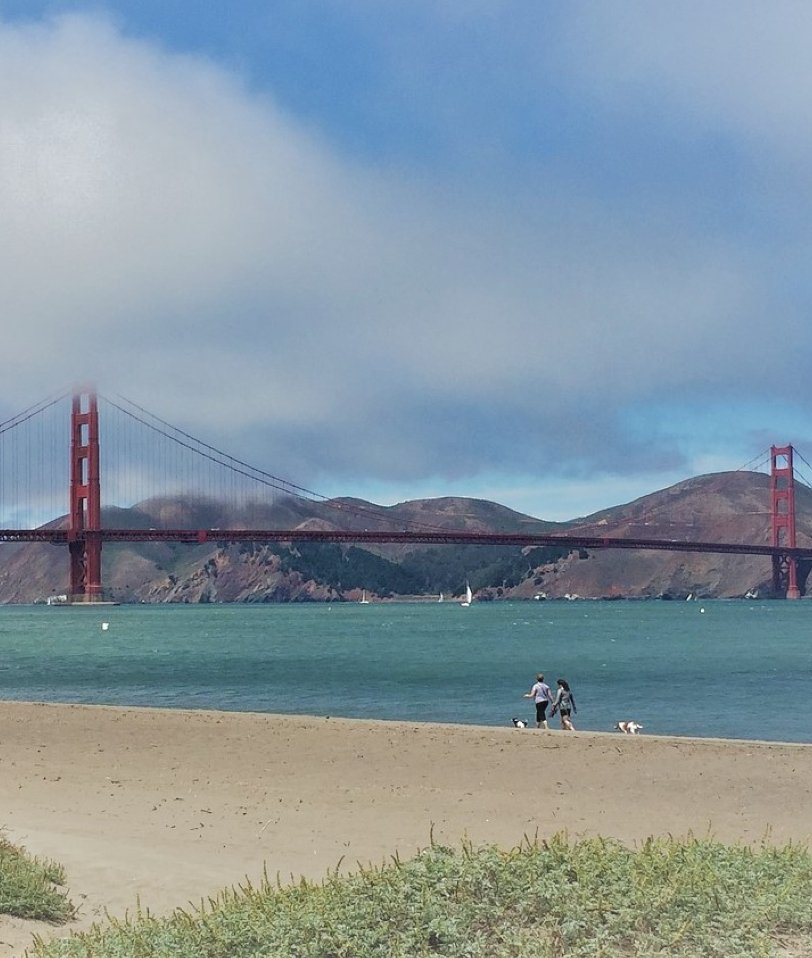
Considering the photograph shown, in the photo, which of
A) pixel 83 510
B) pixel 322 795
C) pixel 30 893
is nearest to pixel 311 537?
pixel 83 510

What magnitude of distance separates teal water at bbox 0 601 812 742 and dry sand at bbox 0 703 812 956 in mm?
5947

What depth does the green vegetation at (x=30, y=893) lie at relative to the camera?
6.12 meters

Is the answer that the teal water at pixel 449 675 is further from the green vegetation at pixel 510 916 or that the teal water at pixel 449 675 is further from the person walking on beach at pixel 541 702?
the green vegetation at pixel 510 916

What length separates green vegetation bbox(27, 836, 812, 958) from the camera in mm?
4422

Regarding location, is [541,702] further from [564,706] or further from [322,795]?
[322,795]

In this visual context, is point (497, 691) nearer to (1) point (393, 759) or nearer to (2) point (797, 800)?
(1) point (393, 759)

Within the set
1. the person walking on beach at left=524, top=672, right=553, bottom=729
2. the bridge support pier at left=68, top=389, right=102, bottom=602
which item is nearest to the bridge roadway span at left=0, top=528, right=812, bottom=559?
the bridge support pier at left=68, top=389, right=102, bottom=602

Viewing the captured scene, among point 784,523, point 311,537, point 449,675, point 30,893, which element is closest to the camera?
point 30,893

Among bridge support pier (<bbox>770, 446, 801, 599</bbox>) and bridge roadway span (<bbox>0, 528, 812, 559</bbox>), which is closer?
bridge roadway span (<bbox>0, 528, 812, 559</bbox>)

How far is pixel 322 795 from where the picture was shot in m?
11.5

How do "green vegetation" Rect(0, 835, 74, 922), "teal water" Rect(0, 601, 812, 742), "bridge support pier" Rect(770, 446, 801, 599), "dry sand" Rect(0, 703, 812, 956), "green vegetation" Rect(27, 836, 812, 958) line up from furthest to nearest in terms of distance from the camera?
"bridge support pier" Rect(770, 446, 801, 599) < "teal water" Rect(0, 601, 812, 742) < "dry sand" Rect(0, 703, 812, 956) < "green vegetation" Rect(0, 835, 74, 922) < "green vegetation" Rect(27, 836, 812, 958)

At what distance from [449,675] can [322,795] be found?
940 inches

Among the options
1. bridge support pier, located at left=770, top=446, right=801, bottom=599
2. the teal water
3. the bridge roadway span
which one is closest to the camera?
the teal water

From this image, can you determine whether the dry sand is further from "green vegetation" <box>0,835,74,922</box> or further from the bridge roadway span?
the bridge roadway span
